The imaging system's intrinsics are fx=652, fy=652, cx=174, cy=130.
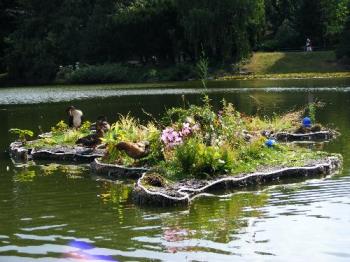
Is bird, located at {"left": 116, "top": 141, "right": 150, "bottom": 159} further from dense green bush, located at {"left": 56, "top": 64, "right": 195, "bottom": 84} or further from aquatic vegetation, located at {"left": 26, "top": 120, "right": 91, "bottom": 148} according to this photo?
dense green bush, located at {"left": 56, "top": 64, "right": 195, "bottom": 84}

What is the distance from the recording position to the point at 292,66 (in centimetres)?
7638

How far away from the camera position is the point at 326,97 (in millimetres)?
43969

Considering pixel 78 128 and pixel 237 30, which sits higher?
pixel 237 30

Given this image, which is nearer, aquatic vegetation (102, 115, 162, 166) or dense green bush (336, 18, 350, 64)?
aquatic vegetation (102, 115, 162, 166)

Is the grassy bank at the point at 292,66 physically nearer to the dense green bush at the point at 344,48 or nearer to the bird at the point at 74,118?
the dense green bush at the point at 344,48

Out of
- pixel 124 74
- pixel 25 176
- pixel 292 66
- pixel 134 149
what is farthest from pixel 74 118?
pixel 124 74

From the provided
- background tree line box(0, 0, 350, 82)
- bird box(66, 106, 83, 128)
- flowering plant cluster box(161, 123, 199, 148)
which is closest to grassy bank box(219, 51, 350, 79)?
background tree line box(0, 0, 350, 82)

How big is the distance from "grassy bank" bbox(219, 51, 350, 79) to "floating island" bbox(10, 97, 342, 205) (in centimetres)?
5181

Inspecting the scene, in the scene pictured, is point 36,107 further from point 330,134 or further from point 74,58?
point 74,58

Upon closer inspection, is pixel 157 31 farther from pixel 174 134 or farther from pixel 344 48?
pixel 174 134

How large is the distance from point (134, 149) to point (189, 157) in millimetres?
2775

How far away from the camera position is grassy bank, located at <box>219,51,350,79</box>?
72.7 metres

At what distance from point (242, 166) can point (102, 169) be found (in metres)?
4.45

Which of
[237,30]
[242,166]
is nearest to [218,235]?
[242,166]
